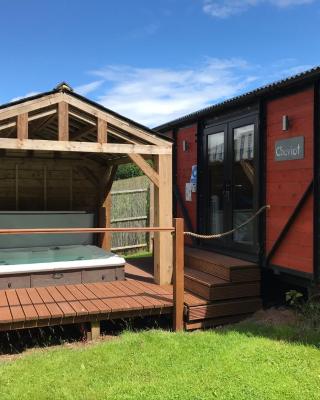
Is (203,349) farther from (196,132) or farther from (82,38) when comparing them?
(82,38)

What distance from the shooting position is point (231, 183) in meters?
7.43

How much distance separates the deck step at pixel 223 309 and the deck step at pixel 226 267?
1.00 feet

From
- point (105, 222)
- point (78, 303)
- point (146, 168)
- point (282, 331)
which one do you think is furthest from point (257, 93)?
point (105, 222)

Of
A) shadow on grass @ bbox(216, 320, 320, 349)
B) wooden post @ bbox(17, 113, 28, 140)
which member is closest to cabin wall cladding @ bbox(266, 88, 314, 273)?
shadow on grass @ bbox(216, 320, 320, 349)

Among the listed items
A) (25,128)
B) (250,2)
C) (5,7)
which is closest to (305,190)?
(25,128)

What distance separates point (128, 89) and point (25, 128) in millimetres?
27117

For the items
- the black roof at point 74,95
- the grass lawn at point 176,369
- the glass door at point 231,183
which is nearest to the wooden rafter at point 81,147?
the black roof at point 74,95

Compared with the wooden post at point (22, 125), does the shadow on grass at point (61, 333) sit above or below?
below

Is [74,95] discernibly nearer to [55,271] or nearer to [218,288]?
[55,271]

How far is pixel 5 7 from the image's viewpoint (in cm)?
1152

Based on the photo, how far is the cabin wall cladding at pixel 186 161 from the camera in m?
8.71

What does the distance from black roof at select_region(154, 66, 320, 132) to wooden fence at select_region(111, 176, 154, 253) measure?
3573 millimetres

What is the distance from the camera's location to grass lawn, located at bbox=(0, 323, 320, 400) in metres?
3.74

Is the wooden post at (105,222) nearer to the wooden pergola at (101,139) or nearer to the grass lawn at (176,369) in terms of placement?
the wooden pergola at (101,139)
